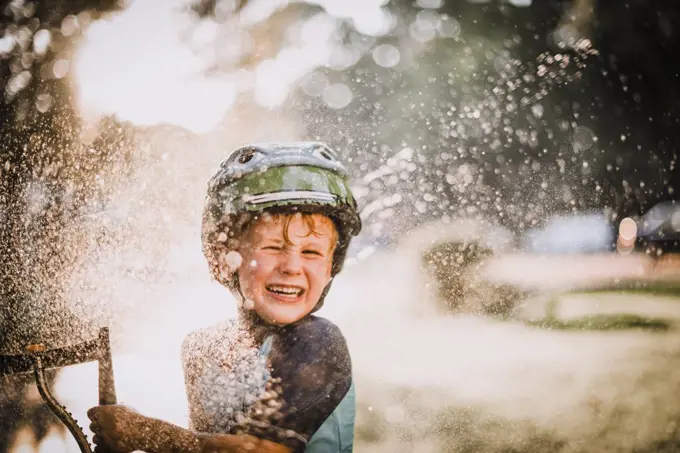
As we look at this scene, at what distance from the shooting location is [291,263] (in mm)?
1426

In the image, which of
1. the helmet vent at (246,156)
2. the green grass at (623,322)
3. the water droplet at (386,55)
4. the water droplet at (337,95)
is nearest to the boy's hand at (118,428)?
the helmet vent at (246,156)

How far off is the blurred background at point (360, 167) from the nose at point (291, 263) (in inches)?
16.4

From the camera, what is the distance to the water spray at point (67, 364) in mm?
1530

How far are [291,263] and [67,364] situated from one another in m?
1.05

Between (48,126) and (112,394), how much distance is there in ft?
4.90

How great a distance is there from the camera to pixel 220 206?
4.94ft

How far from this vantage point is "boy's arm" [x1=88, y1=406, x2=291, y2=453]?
4.65 ft

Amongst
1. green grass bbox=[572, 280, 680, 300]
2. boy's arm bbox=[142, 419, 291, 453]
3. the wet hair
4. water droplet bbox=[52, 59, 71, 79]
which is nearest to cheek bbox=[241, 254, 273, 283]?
the wet hair

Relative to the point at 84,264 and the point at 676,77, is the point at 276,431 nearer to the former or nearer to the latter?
the point at 84,264

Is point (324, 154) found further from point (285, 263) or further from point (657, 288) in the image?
point (657, 288)

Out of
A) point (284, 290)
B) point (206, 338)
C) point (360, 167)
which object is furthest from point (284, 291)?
point (360, 167)

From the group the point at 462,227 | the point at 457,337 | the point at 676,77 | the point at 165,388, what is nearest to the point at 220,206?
the point at 165,388

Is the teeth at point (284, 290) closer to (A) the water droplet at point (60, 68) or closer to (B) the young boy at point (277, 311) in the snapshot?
(B) the young boy at point (277, 311)

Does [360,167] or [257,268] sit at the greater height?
[360,167]
